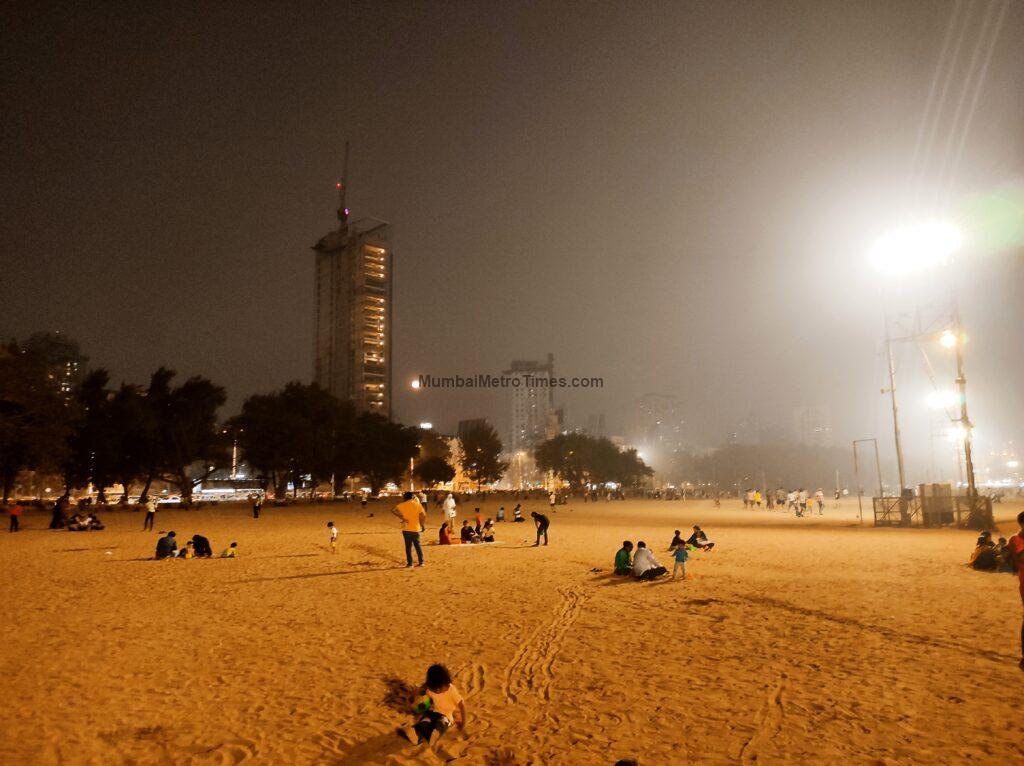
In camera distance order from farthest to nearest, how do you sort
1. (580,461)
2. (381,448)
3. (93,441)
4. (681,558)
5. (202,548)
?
1. (580,461)
2. (381,448)
3. (93,441)
4. (202,548)
5. (681,558)

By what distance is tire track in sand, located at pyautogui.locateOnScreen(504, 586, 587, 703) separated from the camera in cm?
773

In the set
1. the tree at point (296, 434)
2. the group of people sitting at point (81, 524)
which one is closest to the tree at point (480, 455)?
the tree at point (296, 434)

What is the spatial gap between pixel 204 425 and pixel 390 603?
194ft

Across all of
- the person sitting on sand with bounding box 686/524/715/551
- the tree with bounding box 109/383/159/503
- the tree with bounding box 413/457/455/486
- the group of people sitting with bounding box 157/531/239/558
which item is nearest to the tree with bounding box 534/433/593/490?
the tree with bounding box 413/457/455/486

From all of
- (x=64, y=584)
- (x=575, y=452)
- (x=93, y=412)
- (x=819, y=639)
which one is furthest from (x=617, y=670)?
(x=575, y=452)

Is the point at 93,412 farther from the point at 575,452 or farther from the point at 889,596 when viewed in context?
the point at 575,452

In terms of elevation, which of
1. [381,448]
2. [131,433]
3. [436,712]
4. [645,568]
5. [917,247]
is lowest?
[436,712]

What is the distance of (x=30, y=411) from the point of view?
4097 centimetres

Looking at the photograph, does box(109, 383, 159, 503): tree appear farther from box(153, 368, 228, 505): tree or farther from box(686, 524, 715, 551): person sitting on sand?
box(686, 524, 715, 551): person sitting on sand

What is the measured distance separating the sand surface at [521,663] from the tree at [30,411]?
28584 mm

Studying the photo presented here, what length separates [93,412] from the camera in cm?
5703

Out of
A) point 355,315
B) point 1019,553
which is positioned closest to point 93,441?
point 1019,553

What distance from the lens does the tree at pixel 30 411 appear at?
39.7 m

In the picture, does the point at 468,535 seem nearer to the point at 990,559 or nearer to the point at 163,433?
the point at 990,559
